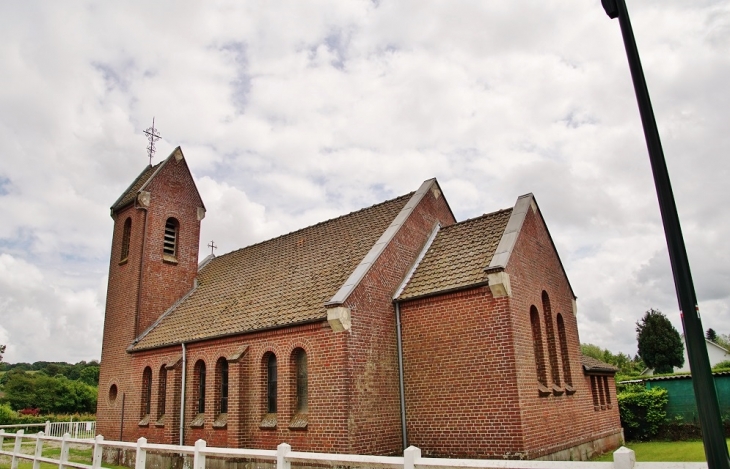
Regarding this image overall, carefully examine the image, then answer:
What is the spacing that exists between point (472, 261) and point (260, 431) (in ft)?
25.8

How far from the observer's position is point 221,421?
1680cm

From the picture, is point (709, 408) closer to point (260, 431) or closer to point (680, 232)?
point (680, 232)

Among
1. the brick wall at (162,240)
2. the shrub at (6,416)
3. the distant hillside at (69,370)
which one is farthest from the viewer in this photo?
the distant hillside at (69,370)

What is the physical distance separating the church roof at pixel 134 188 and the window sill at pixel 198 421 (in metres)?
10.8

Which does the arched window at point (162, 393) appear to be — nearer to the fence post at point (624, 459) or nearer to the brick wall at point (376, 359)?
the brick wall at point (376, 359)

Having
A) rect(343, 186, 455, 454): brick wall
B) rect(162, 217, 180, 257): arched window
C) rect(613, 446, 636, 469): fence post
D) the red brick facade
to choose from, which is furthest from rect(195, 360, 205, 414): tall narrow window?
Result: rect(613, 446, 636, 469): fence post

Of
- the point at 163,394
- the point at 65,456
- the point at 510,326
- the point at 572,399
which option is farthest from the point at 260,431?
the point at 572,399

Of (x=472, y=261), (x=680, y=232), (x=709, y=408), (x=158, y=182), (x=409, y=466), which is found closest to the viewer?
(x=709, y=408)

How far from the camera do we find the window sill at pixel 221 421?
54.4ft

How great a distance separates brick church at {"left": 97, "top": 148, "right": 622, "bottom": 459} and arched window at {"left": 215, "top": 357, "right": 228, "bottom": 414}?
0.05 metres

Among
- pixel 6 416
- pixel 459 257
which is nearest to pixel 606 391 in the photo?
pixel 459 257

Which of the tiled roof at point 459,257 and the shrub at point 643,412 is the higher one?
the tiled roof at point 459,257

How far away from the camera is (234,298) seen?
20.1 meters

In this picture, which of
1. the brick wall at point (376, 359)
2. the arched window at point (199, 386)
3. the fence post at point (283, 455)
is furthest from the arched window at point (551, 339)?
the arched window at point (199, 386)
